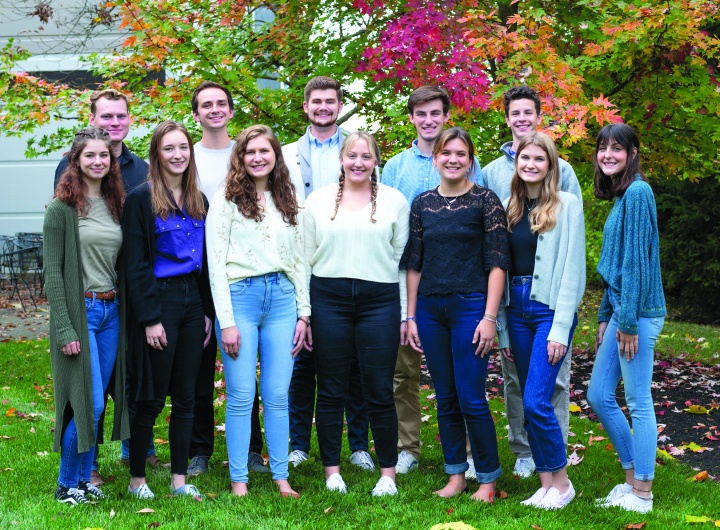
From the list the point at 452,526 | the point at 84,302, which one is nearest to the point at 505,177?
the point at 452,526

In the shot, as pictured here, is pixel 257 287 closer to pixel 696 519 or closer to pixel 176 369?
pixel 176 369

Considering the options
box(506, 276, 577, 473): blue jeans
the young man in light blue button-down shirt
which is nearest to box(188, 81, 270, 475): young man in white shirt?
the young man in light blue button-down shirt

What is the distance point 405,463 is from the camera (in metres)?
5.04

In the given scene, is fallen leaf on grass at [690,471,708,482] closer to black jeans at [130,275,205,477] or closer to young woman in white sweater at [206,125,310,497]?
young woman in white sweater at [206,125,310,497]

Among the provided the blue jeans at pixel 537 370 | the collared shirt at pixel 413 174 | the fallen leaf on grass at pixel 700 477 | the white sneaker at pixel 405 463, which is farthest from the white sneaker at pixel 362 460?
the fallen leaf on grass at pixel 700 477

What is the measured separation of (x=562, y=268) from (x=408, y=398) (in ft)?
4.92

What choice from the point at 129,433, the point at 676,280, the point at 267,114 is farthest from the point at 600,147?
the point at 676,280

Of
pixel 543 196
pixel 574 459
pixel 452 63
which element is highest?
pixel 452 63

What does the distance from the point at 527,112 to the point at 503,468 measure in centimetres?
222

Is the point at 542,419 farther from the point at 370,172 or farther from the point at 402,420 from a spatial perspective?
the point at 370,172

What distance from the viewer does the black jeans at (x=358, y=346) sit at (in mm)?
4422

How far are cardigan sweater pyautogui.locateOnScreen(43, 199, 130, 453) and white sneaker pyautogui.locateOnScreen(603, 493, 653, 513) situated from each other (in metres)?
2.82

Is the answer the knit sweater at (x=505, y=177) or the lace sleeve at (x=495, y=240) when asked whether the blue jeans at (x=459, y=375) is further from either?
the knit sweater at (x=505, y=177)

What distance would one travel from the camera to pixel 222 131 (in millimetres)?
5000
